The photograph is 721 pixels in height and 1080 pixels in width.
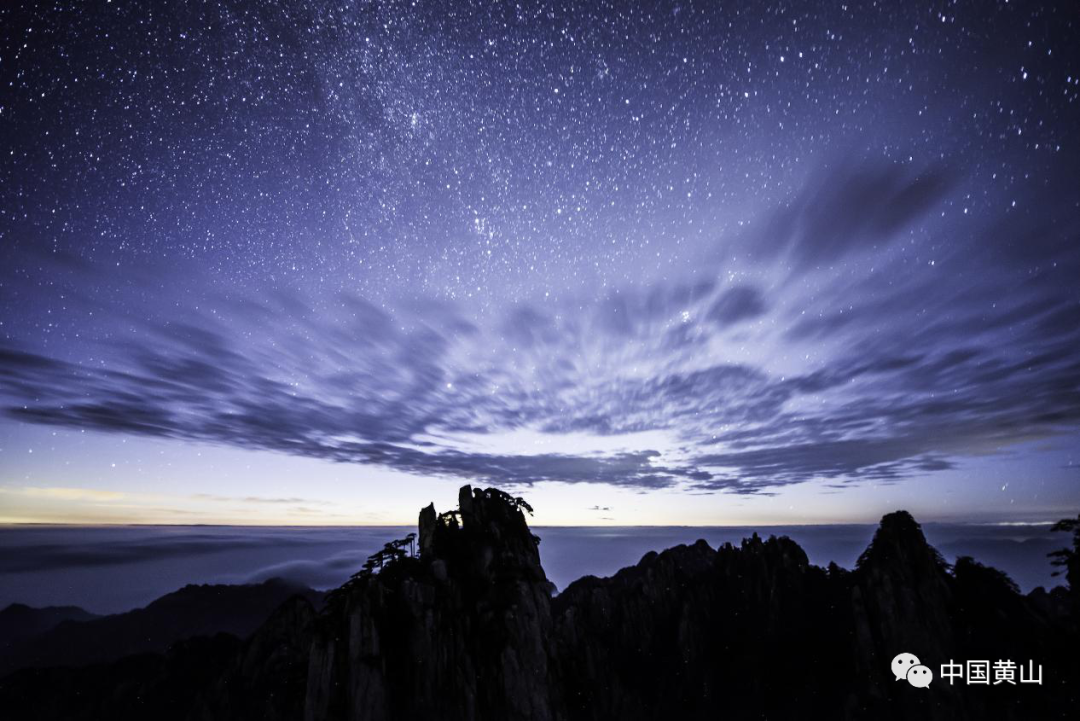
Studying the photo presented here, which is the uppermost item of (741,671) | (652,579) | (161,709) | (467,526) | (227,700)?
(467,526)

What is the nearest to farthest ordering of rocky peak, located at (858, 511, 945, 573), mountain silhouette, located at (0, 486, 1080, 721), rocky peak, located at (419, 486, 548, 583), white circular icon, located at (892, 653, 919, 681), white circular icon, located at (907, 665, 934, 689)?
mountain silhouette, located at (0, 486, 1080, 721)
rocky peak, located at (419, 486, 548, 583)
white circular icon, located at (907, 665, 934, 689)
white circular icon, located at (892, 653, 919, 681)
rocky peak, located at (858, 511, 945, 573)

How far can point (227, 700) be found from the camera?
81250 mm

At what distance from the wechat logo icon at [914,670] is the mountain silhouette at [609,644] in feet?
3.31

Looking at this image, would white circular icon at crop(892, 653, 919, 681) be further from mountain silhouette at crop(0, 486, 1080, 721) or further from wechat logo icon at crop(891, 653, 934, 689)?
mountain silhouette at crop(0, 486, 1080, 721)

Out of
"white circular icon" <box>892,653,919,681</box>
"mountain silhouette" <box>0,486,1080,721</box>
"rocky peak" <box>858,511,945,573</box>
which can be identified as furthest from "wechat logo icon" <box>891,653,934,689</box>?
"rocky peak" <box>858,511,945,573</box>

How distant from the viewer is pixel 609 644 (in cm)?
8619

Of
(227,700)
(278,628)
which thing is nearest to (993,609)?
(278,628)

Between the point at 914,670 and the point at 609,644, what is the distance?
47.7m

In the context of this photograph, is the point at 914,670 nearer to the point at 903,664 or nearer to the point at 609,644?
the point at 903,664

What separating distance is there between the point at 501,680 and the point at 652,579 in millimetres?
61427

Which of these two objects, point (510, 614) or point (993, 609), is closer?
point (510, 614)

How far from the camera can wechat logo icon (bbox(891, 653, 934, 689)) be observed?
60281mm

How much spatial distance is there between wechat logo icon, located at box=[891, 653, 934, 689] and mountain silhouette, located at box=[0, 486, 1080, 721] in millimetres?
1010

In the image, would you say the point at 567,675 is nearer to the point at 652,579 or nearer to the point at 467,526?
the point at 467,526
